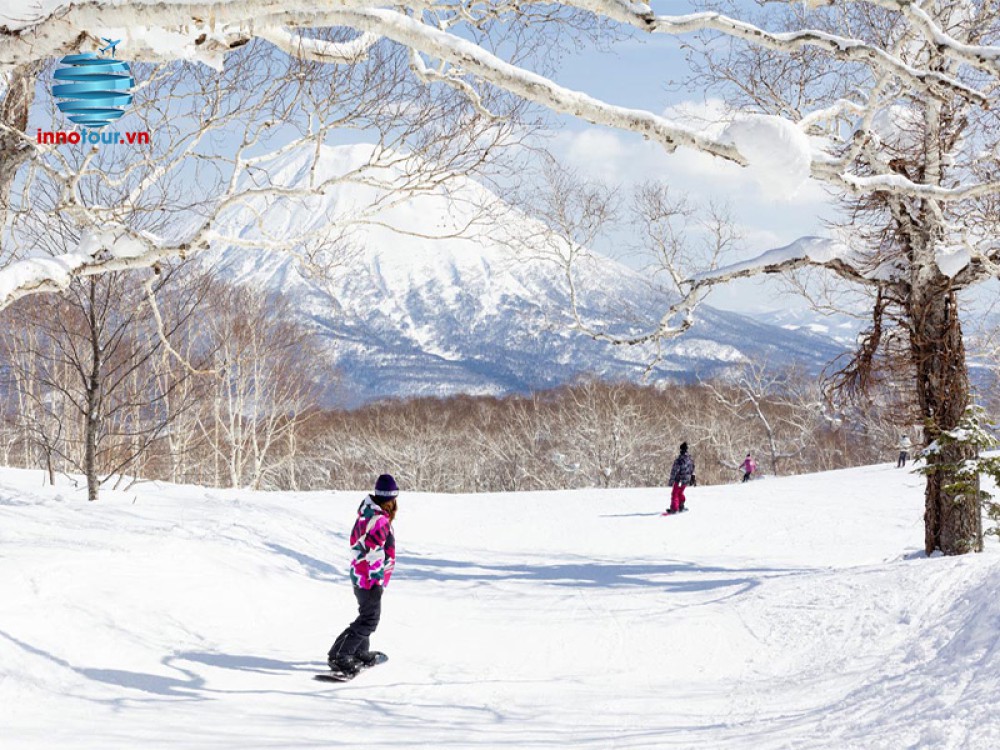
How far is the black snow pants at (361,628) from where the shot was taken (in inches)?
234

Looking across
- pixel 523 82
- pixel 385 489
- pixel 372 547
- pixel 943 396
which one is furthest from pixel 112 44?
pixel 943 396

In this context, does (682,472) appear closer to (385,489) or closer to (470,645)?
(470,645)

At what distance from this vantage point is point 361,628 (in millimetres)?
5992

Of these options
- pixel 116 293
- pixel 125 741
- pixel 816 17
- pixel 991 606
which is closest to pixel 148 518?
pixel 116 293

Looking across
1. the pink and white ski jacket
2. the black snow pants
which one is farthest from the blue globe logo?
the black snow pants

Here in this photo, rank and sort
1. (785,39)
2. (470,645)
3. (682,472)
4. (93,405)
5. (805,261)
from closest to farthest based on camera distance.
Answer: (785,39) → (470,645) → (805,261) → (93,405) → (682,472)

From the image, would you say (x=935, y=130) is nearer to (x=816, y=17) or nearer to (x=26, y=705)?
(x=816, y=17)

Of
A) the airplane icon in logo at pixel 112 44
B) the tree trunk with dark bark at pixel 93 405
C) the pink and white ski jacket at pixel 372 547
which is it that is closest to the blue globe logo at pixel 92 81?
the airplane icon in logo at pixel 112 44

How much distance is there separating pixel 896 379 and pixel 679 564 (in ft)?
12.8

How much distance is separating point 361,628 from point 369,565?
0.47 meters

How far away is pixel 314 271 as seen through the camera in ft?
29.2

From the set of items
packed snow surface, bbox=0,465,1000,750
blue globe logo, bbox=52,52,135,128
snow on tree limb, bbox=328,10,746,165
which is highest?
blue globe logo, bbox=52,52,135,128

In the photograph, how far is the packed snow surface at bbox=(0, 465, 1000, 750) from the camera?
440 cm

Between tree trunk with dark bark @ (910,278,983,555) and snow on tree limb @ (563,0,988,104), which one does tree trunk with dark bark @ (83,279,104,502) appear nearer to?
snow on tree limb @ (563,0,988,104)
